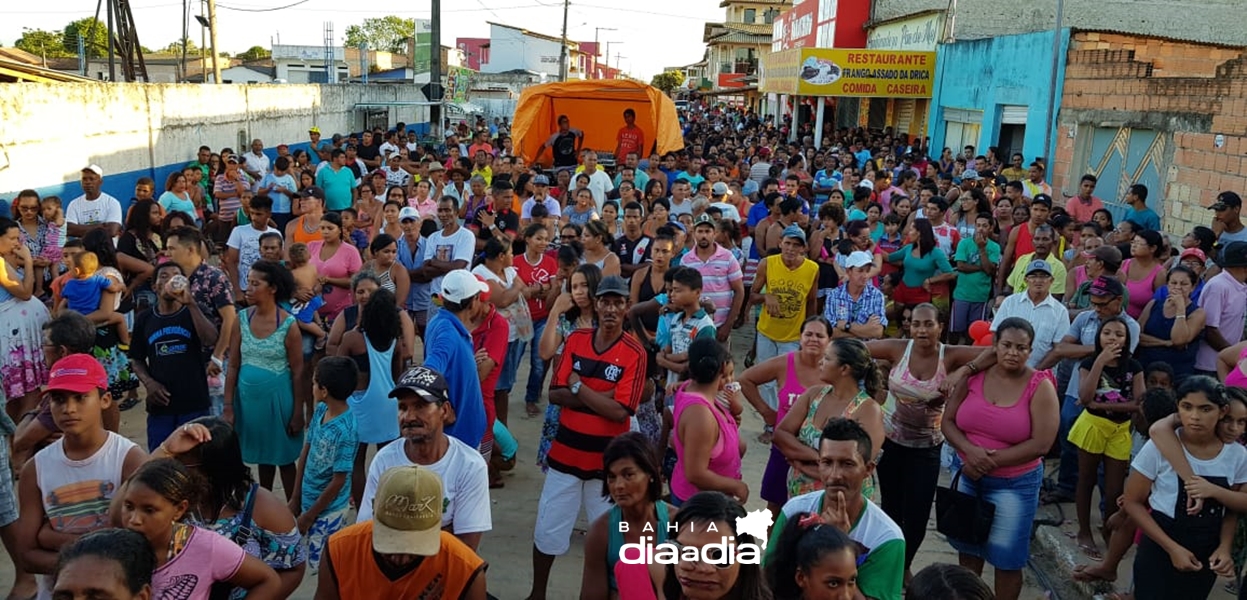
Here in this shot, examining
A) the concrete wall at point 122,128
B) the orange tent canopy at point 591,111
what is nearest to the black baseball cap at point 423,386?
the concrete wall at point 122,128

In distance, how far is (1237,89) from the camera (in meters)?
10.4

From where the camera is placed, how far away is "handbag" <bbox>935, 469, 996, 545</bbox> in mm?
4691

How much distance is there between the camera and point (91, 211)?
28.0ft

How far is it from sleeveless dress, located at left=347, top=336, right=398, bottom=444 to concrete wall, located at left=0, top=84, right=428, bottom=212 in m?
5.90

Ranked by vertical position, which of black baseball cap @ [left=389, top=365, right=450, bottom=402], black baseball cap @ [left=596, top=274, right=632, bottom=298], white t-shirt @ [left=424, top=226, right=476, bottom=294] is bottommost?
white t-shirt @ [left=424, top=226, right=476, bottom=294]

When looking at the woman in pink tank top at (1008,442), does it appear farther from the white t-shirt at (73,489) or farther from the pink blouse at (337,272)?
the pink blouse at (337,272)

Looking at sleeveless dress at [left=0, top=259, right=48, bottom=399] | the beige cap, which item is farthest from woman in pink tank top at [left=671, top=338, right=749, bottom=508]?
sleeveless dress at [left=0, top=259, right=48, bottom=399]

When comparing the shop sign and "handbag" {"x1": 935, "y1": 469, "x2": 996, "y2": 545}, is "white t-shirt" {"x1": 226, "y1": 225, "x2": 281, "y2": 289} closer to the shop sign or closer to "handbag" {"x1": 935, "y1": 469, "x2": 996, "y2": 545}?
"handbag" {"x1": 935, "y1": 469, "x2": 996, "y2": 545}

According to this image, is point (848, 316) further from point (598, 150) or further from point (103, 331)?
point (598, 150)

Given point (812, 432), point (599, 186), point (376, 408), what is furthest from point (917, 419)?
point (599, 186)

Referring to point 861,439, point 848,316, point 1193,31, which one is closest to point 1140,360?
point 848,316

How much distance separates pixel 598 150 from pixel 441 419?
1433 cm

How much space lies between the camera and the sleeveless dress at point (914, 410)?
502 cm

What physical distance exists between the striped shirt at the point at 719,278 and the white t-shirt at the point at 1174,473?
3347mm
